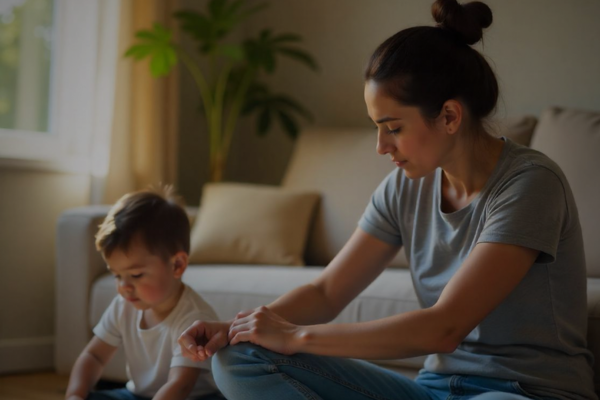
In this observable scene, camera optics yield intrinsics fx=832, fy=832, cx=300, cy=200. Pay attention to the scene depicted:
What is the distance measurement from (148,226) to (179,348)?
289 mm

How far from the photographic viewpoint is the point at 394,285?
2.18m

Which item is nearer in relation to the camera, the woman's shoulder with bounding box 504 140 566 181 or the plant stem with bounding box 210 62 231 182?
the woman's shoulder with bounding box 504 140 566 181

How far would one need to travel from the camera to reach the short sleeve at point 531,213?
135cm

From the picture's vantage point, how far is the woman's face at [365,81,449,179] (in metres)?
1.45

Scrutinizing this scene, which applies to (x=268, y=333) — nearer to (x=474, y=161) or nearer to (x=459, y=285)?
(x=459, y=285)

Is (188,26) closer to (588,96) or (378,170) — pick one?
(378,170)

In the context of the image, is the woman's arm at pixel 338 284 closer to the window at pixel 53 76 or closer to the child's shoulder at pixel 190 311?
the child's shoulder at pixel 190 311

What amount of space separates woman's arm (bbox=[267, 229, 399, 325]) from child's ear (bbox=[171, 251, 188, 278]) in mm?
331

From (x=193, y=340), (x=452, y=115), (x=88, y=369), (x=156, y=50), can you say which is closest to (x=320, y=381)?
(x=193, y=340)

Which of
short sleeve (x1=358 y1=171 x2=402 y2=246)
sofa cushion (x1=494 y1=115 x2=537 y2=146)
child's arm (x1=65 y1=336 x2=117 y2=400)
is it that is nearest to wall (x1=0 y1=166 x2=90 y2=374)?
child's arm (x1=65 y1=336 x2=117 y2=400)

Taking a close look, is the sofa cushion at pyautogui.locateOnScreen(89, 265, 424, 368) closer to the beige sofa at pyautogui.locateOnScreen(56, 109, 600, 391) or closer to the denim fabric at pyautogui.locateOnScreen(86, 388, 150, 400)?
the beige sofa at pyautogui.locateOnScreen(56, 109, 600, 391)

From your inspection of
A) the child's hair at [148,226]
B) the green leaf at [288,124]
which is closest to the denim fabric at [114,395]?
the child's hair at [148,226]

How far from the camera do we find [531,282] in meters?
1.44

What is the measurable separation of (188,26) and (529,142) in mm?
1492
